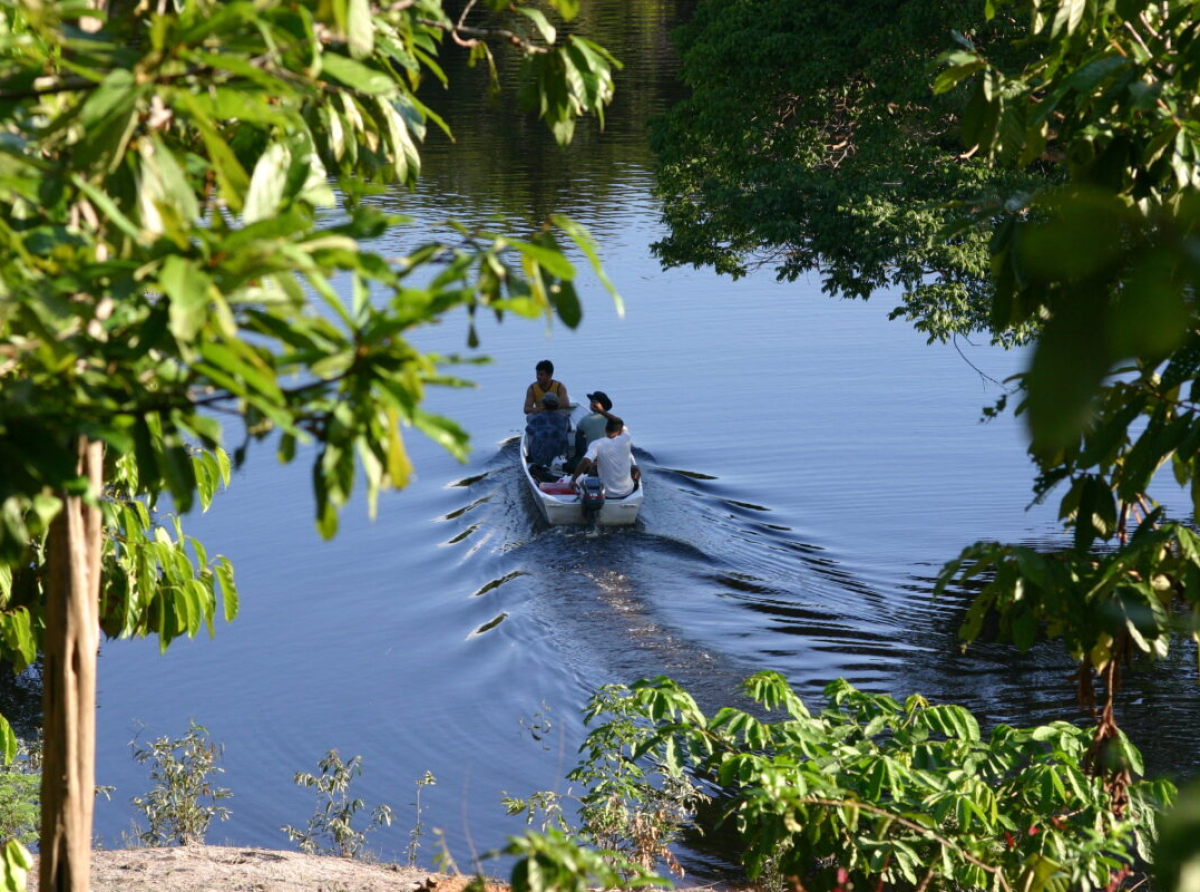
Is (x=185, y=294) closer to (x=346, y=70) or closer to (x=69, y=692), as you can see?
(x=346, y=70)

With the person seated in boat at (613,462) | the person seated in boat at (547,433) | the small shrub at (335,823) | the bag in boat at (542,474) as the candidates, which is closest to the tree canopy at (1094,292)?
the person seated in boat at (613,462)

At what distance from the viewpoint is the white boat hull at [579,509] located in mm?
15508

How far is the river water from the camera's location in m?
11.6

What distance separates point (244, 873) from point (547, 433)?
9.38 m

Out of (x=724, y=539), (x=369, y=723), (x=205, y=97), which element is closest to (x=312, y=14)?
(x=205, y=97)

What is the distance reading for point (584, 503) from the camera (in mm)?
15523

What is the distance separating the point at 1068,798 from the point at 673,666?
317 inches

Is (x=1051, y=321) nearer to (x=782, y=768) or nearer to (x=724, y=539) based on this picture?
(x=782, y=768)

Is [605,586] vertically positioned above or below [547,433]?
below

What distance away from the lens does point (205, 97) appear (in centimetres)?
245

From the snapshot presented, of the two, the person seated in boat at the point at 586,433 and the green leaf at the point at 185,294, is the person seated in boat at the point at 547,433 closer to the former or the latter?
the person seated in boat at the point at 586,433

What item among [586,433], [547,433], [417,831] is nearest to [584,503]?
[547,433]

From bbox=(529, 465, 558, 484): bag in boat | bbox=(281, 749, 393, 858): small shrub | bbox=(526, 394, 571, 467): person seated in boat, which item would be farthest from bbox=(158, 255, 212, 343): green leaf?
bbox=(529, 465, 558, 484): bag in boat

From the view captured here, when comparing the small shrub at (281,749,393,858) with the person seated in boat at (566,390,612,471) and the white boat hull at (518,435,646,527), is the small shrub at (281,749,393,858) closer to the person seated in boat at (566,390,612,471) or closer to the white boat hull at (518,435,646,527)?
the white boat hull at (518,435,646,527)
